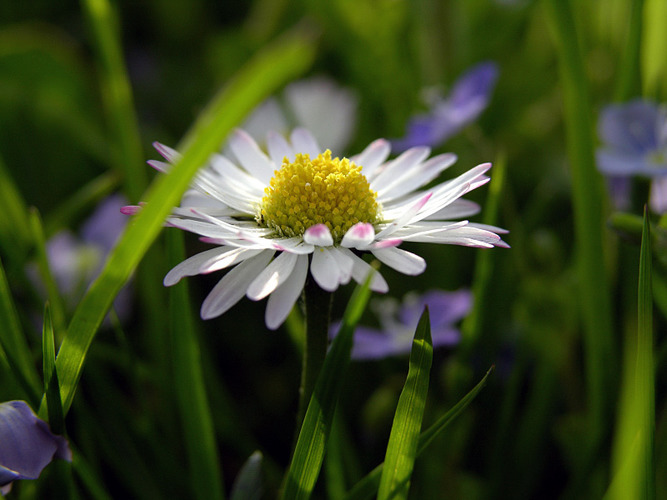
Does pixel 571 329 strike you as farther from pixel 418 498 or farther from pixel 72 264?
pixel 72 264

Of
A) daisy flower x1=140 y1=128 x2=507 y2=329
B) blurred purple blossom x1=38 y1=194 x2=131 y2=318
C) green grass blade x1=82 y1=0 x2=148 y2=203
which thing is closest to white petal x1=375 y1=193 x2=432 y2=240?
daisy flower x1=140 y1=128 x2=507 y2=329

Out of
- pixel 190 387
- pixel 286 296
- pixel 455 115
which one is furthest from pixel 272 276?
pixel 455 115

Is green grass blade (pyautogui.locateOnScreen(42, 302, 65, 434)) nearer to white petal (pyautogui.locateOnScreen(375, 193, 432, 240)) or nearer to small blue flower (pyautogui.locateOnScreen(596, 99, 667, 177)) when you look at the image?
white petal (pyautogui.locateOnScreen(375, 193, 432, 240))

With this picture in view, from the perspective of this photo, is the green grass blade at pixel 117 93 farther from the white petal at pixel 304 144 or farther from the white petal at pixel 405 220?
the white petal at pixel 405 220

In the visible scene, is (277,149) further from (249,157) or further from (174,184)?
(174,184)

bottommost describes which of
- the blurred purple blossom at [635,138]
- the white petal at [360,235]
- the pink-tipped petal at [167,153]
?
the white petal at [360,235]

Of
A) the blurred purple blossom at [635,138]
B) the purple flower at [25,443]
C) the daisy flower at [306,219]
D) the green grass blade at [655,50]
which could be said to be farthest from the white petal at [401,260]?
the green grass blade at [655,50]
